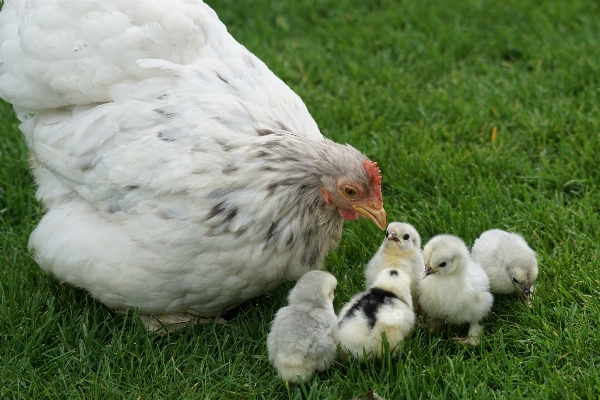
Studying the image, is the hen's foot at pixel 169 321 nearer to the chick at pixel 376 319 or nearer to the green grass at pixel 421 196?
the green grass at pixel 421 196

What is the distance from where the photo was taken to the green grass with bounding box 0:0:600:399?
3311mm

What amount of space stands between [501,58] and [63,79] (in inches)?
145

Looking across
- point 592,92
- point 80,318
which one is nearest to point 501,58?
point 592,92

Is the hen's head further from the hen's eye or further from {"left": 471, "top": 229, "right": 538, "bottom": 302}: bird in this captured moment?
{"left": 471, "top": 229, "right": 538, "bottom": 302}: bird

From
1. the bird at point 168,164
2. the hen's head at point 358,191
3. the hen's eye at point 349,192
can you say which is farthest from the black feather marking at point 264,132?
the hen's eye at point 349,192

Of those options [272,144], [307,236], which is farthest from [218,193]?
[307,236]

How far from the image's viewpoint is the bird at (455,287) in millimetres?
3414

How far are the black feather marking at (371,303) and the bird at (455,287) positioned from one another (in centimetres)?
29

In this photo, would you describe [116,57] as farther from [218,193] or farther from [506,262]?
[506,262]

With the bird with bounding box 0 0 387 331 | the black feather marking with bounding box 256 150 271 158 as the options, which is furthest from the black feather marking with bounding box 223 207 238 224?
the black feather marking with bounding box 256 150 271 158

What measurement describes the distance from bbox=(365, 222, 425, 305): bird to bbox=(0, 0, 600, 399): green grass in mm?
282

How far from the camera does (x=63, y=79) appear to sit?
3.71 m

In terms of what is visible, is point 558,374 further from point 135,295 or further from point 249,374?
point 135,295

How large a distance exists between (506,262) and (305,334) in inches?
42.7
